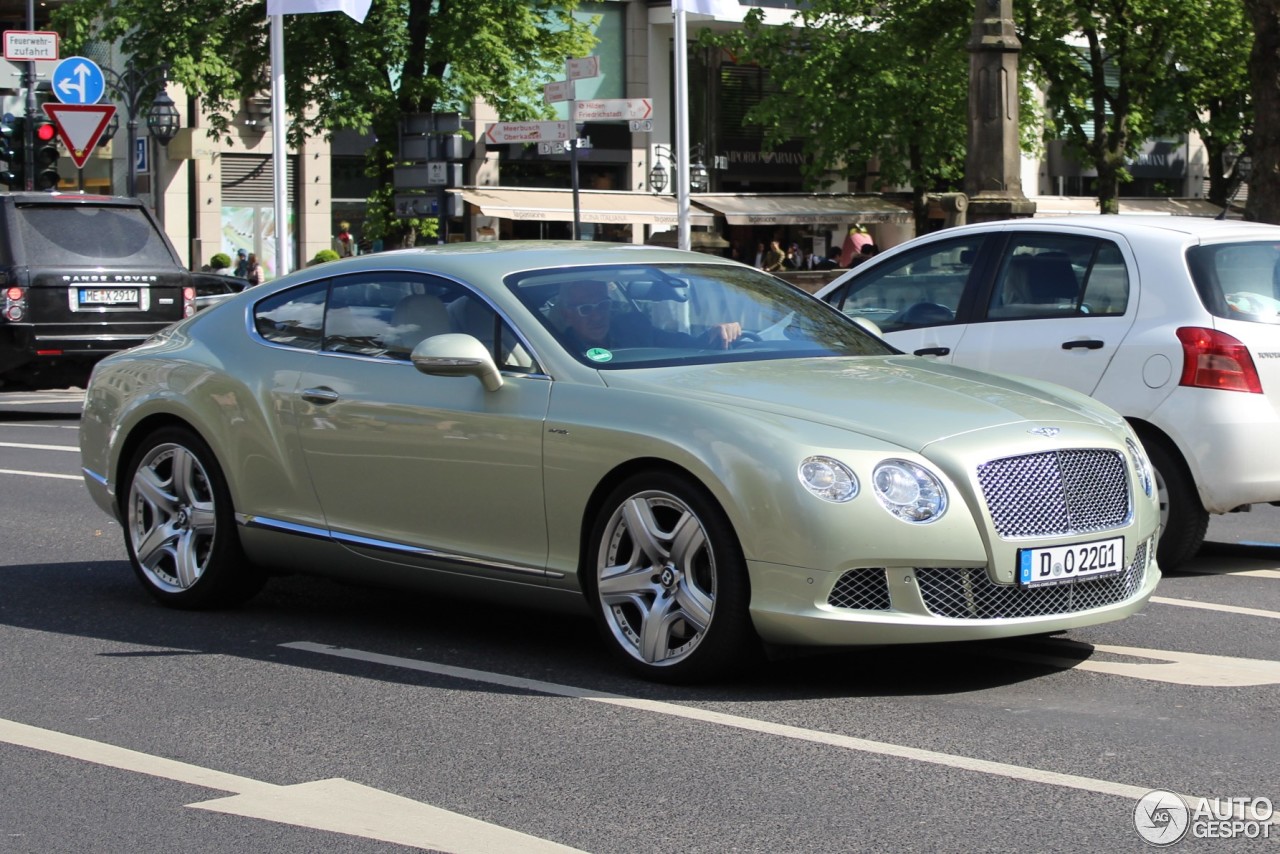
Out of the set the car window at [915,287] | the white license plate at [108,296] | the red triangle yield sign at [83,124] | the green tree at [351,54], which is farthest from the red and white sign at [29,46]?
the car window at [915,287]

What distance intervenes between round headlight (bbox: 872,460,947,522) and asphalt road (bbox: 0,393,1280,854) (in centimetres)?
60

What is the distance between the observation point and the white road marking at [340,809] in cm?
450

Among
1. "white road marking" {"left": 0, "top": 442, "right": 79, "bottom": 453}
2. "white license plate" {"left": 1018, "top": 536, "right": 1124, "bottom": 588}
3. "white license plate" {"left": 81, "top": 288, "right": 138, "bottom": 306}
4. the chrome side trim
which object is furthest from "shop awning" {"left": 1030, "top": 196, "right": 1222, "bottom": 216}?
"white license plate" {"left": 1018, "top": 536, "right": 1124, "bottom": 588}

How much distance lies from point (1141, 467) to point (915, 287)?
11.8ft

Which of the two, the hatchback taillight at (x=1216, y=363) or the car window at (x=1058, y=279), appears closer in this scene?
the hatchback taillight at (x=1216, y=363)

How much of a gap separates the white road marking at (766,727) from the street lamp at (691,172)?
34385 millimetres

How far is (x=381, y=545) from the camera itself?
708 centimetres

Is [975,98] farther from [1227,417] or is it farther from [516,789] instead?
[516,789]

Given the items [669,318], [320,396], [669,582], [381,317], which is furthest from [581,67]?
[669,582]

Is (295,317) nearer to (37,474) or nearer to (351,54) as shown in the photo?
(37,474)

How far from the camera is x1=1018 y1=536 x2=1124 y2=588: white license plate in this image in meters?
5.93

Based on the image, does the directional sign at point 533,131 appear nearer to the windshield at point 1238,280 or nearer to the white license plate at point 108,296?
the white license plate at point 108,296

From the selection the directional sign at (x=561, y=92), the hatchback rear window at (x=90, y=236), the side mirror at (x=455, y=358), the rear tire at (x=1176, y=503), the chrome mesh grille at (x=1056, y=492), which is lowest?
the rear tire at (x=1176, y=503)

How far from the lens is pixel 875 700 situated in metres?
6.01
